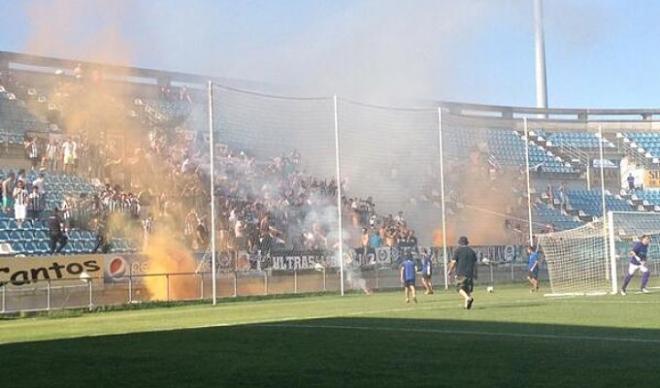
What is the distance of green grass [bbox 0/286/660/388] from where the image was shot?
9953 millimetres

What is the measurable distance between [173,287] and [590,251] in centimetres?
1641

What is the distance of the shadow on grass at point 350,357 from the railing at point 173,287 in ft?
40.8

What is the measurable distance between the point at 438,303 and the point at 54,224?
1371cm

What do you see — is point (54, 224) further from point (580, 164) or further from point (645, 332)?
point (580, 164)

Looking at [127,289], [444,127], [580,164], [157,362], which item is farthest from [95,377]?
[580,164]

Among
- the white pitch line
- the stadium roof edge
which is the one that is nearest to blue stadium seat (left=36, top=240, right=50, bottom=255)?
the stadium roof edge

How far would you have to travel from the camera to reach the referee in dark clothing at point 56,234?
31.6 m

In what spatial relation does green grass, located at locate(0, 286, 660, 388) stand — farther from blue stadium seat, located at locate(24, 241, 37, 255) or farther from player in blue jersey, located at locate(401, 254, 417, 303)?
blue stadium seat, located at locate(24, 241, 37, 255)

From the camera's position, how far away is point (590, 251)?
36781mm

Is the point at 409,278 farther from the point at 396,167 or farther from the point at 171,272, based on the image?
the point at 396,167

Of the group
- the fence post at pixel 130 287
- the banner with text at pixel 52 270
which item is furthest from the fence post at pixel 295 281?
the banner with text at pixel 52 270

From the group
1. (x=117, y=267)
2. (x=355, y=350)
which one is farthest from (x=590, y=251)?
(x=355, y=350)

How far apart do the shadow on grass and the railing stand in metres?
12.4

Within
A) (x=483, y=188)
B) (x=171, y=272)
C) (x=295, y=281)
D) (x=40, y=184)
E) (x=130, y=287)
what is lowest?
(x=295, y=281)
